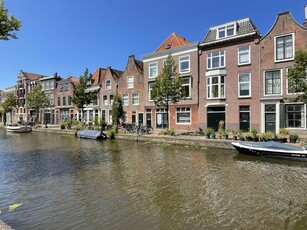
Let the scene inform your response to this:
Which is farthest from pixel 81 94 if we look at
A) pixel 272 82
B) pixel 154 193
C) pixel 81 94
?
pixel 154 193

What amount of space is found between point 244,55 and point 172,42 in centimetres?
1013

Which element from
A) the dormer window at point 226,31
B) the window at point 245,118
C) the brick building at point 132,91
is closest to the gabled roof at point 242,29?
the dormer window at point 226,31

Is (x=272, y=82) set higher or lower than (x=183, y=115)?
higher

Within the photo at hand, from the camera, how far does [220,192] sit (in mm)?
8633

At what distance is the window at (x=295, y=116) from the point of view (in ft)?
67.2

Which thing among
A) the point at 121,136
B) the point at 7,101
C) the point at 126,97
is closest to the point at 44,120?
the point at 7,101

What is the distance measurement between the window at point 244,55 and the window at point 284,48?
2.63m

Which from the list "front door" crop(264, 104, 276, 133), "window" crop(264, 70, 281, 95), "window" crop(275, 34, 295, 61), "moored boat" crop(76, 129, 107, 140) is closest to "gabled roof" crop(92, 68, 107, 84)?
"moored boat" crop(76, 129, 107, 140)

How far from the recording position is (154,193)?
8586 millimetres

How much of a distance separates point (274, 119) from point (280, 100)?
6.15 ft

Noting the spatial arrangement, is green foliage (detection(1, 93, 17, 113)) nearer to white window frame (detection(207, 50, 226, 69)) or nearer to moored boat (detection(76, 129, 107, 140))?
moored boat (detection(76, 129, 107, 140))

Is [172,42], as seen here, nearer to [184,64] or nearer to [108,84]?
[184,64]

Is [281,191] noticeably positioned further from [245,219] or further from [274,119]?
[274,119]

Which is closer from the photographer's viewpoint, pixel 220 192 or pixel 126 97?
pixel 220 192
